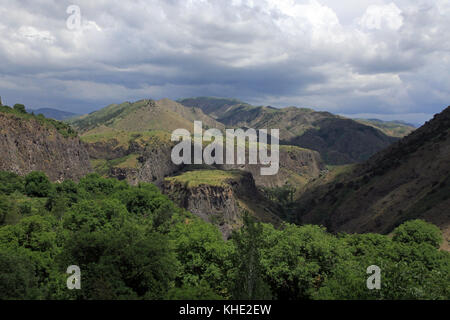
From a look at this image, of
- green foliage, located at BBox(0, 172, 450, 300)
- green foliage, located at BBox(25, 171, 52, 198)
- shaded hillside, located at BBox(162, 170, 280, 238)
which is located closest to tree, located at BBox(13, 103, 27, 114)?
green foliage, located at BBox(25, 171, 52, 198)

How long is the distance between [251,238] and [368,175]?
5434 inches

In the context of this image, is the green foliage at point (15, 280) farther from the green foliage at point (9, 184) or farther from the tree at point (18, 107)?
the tree at point (18, 107)

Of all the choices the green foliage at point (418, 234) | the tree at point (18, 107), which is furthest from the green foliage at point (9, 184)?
the green foliage at point (418, 234)

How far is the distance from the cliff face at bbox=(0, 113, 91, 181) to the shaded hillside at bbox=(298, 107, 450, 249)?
335 feet

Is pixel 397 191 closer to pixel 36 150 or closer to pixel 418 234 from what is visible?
pixel 418 234

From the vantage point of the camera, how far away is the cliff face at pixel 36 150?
108250 mm

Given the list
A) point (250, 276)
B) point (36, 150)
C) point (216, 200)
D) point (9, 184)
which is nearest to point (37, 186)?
point (9, 184)

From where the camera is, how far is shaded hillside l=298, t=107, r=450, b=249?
323 ft

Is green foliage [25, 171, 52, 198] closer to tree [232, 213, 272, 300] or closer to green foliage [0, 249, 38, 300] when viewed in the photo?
green foliage [0, 249, 38, 300]

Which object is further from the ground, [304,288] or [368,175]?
[368,175]

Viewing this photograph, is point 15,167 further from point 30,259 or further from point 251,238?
point 251,238

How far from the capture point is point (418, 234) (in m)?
59.2

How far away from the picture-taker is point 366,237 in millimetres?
54875
